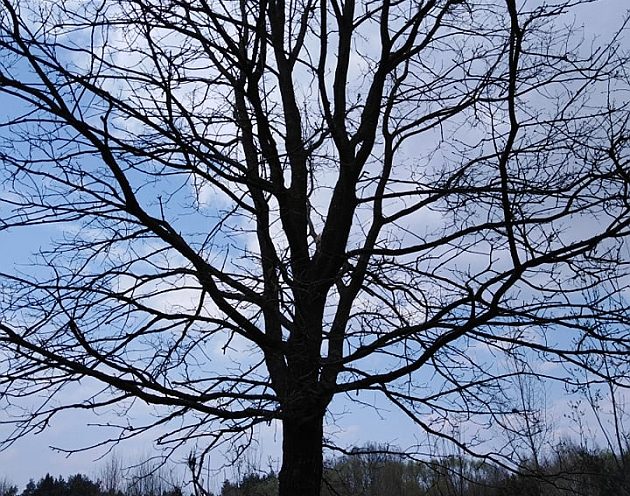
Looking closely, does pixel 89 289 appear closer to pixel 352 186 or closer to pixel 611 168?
pixel 352 186

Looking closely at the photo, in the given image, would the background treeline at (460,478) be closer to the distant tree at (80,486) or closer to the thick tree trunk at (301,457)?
the thick tree trunk at (301,457)

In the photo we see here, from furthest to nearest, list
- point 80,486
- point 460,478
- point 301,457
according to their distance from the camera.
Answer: point 80,486 < point 460,478 < point 301,457

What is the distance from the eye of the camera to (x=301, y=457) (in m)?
4.97

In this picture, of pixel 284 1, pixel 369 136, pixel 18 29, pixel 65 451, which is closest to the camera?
pixel 18 29

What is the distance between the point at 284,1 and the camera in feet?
19.9

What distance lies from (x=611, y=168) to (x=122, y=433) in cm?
368

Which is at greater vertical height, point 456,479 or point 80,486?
point 80,486

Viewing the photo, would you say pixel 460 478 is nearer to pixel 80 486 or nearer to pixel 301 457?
pixel 301 457

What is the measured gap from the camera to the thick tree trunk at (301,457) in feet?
16.1

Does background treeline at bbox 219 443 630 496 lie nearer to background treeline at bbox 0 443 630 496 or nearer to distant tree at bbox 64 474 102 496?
background treeline at bbox 0 443 630 496

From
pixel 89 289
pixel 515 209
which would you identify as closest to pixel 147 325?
pixel 89 289

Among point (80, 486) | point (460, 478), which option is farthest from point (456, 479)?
point (80, 486)

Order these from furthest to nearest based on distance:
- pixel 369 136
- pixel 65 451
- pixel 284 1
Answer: pixel 284 1, pixel 369 136, pixel 65 451

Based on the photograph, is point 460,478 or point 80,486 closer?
point 460,478
